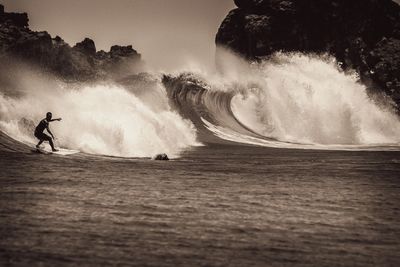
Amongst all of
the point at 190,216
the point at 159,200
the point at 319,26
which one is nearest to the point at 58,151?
the point at 159,200

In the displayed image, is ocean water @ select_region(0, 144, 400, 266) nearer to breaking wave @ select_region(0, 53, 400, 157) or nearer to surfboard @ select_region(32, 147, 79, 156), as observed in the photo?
surfboard @ select_region(32, 147, 79, 156)

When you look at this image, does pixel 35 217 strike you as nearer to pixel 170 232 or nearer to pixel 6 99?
pixel 170 232

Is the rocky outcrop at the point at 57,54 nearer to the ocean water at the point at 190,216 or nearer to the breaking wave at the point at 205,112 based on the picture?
the breaking wave at the point at 205,112

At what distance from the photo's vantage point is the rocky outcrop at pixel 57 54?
12325 cm

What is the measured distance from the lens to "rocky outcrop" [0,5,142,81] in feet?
404

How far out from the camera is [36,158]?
15836mm

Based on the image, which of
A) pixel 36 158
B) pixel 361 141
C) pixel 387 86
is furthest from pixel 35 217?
pixel 387 86

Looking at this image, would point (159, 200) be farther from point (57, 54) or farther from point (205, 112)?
point (57, 54)

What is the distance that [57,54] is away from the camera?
146500 millimetres

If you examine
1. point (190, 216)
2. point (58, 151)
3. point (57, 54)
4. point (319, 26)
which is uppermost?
point (57, 54)

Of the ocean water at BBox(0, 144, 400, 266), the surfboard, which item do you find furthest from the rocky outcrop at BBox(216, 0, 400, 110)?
the ocean water at BBox(0, 144, 400, 266)

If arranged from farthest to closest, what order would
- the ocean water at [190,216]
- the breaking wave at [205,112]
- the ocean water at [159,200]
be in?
the breaking wave at [205,112] → the ocean water at [159,200] → the ocean water at [190,216]

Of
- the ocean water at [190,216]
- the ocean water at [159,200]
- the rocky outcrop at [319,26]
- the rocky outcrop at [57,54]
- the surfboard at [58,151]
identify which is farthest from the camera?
the rocky outcrop at [57,54]

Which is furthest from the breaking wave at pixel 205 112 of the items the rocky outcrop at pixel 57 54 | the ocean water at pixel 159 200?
the rocky outcrop at pixel 57 54
